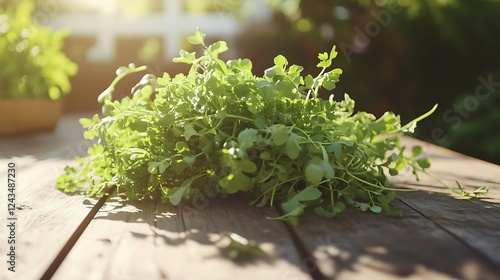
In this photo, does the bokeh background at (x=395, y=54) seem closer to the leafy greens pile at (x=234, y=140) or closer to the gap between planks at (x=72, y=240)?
the leafy greens pile at (x=234, y=140)

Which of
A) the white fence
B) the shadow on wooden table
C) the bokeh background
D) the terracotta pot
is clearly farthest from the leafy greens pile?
the white fence

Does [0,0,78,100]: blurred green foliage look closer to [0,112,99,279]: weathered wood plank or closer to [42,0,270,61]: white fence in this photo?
[0,112,99,279]: weathered wood plank

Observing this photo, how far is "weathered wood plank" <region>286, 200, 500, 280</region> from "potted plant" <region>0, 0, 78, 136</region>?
7.97 ft

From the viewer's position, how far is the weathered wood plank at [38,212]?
30.2 inches

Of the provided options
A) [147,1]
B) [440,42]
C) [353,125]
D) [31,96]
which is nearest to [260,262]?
[353,125]

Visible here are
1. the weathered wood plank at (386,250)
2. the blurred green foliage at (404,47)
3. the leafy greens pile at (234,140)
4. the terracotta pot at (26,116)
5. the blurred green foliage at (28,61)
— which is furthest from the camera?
the blurred green foliage at (404,47)

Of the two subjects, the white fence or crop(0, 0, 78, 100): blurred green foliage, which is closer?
crop(0, 0, 78, 100): blurred green foliage

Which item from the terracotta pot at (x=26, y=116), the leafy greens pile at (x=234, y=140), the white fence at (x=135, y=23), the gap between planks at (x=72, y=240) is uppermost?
the white fence at (x=135, y=23)

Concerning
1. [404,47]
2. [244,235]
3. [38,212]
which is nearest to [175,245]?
[244,235]

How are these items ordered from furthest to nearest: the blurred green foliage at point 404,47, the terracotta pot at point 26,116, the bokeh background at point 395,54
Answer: the blurred green foliage at point 404,47 < the bokeh background at point 395,54 < the terracotta pot at point 26,116

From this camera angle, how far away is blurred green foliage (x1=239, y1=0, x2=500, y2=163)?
4.74m

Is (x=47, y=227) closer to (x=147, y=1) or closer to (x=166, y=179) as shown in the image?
(x=166, y=179)

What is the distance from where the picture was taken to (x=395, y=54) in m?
5.24

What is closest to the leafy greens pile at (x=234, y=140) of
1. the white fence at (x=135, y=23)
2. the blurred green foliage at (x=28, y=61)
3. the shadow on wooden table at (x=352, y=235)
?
the shadow on wooden table at (x=352, y=235)
